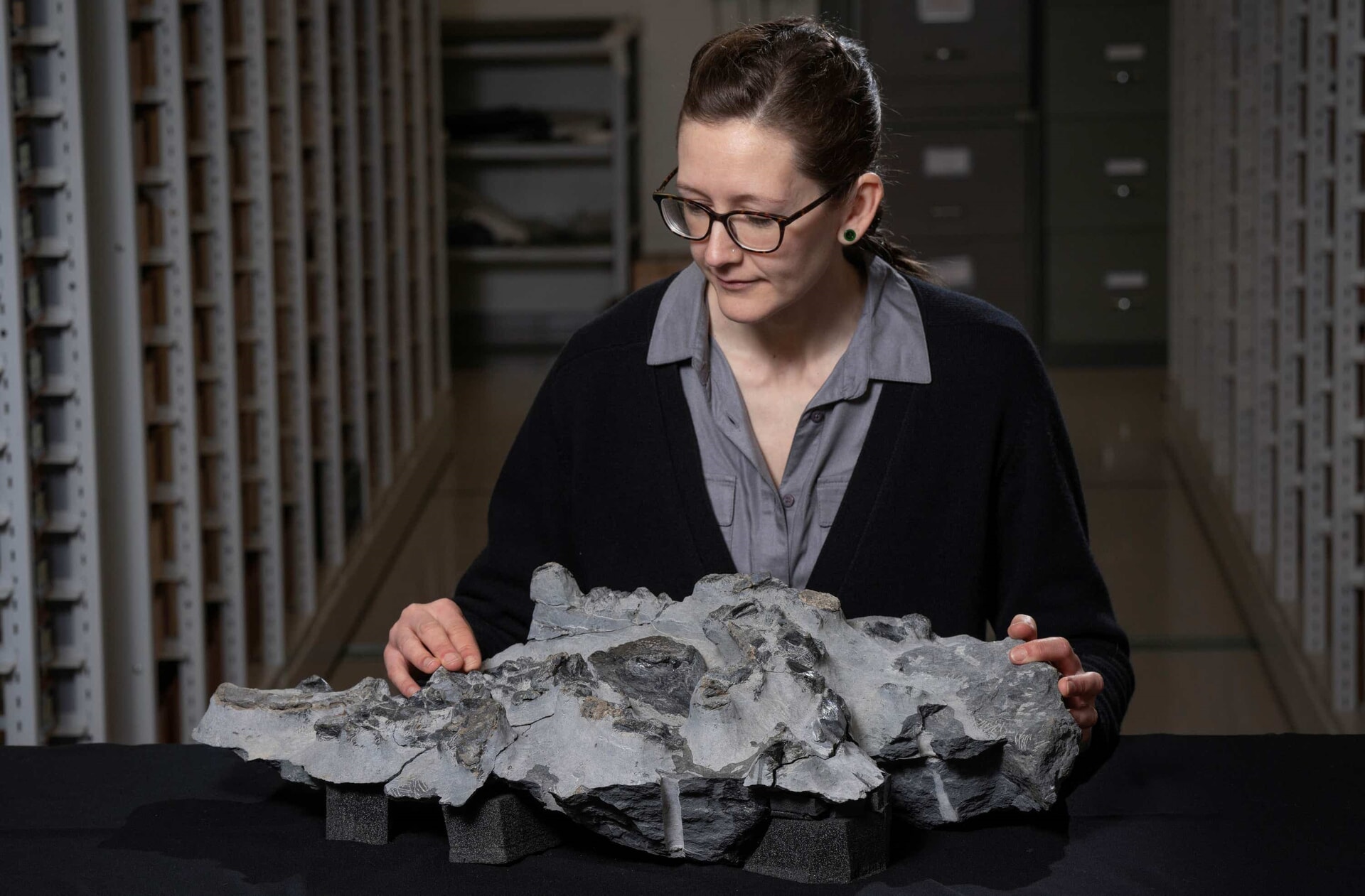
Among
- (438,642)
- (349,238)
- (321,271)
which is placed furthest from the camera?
(349,238)

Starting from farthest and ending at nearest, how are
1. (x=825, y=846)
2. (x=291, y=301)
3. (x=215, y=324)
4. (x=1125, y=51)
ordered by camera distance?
(x=1125, y=51) < (x=291, y=301) < (x=215, y=324) < (x=825, y=846)

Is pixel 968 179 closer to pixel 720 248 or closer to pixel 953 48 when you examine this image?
pixel 953 48

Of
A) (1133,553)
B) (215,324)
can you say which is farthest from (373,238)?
(1133,553)

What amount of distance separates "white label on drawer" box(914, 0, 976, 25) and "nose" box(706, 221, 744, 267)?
5642mm

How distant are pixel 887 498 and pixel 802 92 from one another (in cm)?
42

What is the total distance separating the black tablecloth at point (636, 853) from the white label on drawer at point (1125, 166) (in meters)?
5.71

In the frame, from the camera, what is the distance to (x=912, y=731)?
1181mm

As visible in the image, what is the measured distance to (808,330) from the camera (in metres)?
1.64

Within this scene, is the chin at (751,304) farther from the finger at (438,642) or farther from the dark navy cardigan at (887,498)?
the finger at (438,642)

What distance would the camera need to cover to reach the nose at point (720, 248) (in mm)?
1413

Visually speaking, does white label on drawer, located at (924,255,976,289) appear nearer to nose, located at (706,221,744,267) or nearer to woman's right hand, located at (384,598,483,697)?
nose, located at (706,221,744,267)

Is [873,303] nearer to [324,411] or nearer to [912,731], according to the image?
[912,731]

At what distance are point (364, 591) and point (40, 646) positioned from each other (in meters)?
1.77

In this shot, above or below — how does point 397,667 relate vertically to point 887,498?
below
